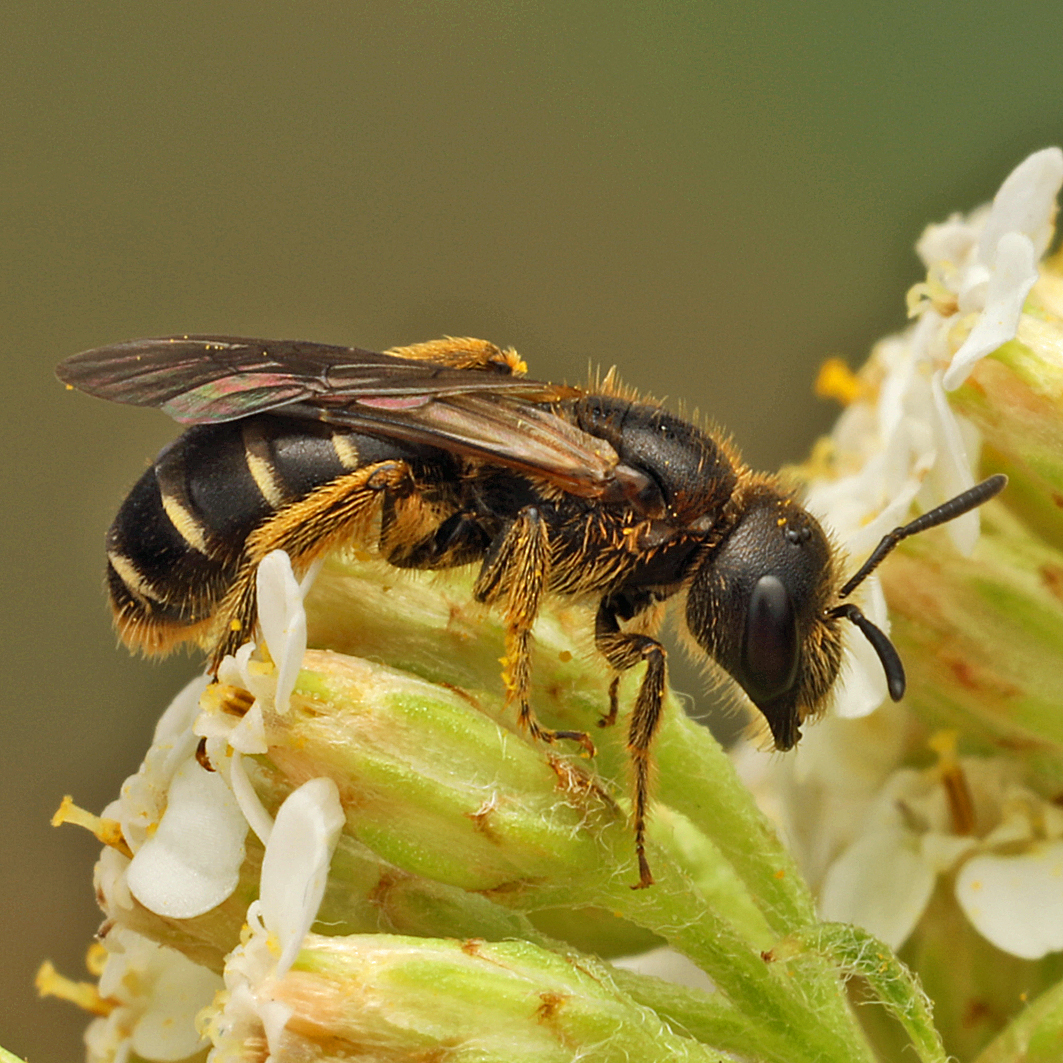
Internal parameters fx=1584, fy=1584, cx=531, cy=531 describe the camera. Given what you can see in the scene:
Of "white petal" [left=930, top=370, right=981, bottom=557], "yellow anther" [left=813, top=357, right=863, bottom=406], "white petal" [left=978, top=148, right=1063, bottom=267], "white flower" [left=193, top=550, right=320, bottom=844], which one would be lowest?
"white flower" [left=193, top=550, right=320, bottom=844]

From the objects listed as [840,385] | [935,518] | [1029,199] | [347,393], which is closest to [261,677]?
[347,393]

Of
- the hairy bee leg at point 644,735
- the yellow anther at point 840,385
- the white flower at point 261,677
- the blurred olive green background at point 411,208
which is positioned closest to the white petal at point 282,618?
the white flower at point 261,677

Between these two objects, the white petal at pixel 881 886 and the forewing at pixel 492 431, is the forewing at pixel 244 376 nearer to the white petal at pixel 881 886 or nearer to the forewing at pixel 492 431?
the forewing at pixel 492 431

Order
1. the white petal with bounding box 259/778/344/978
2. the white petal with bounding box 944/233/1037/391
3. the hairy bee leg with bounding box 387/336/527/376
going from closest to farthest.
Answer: the white petal with bounding box 259/778/344/978, the white petal with bounding box 944/233/1037/391, the hairy bee leg with bounding box 387/336/527/376

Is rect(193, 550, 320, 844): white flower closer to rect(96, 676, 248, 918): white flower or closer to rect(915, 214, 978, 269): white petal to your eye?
rect(96, 676, 248, 918): white flower

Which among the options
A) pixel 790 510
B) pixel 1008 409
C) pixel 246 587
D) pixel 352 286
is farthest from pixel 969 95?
pixel 246 587

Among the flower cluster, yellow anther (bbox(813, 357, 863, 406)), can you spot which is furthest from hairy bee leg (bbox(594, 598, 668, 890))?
yellow anther (bbox(813, 357, 863, 406))
